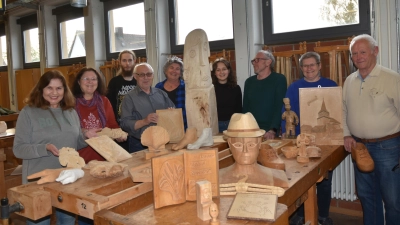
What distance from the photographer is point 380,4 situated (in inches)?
129

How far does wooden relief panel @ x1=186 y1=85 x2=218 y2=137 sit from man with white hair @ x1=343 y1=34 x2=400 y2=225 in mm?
1001

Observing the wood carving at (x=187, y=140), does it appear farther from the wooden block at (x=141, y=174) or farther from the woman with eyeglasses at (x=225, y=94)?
the woman with eyeglasses at (x=225, y=94)

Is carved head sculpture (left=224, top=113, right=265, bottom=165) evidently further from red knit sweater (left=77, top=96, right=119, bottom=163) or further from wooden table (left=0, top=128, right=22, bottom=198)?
wooden table (left=0, top=128, right=22, bottom=198)

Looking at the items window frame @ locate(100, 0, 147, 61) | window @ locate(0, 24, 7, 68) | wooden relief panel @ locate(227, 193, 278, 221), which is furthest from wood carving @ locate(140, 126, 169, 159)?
window @ locate(0, 24, 7, 68)

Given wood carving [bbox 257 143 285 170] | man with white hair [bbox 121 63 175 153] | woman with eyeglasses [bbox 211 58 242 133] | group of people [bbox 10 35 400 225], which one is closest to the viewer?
wood carving [bbox 257 143 285 170]

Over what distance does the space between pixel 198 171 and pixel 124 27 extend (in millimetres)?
4702

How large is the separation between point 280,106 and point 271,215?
1958 millimetres

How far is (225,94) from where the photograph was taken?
11.2 feet

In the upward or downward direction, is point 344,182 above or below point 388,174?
below

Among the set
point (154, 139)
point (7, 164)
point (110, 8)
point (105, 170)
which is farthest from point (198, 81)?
point (110, 8)

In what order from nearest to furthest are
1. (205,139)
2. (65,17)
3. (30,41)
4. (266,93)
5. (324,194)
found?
1. (205,139)
2. (324,194)
3. (266,93)
4. (65,17)
5. (30,41)

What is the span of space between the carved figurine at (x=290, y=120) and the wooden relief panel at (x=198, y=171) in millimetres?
1299

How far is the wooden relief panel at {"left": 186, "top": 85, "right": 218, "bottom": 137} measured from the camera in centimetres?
281

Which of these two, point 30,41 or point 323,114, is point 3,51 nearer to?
point 30,41
